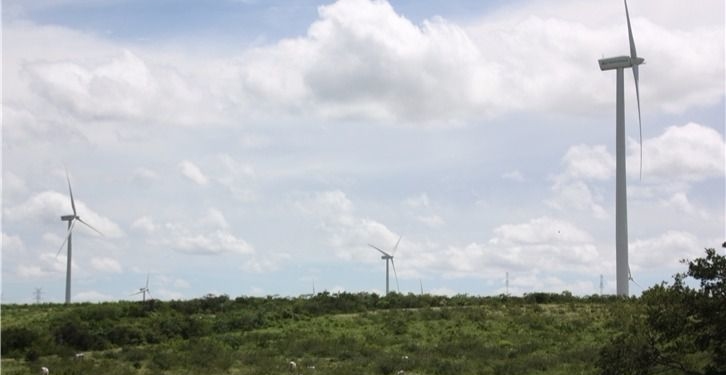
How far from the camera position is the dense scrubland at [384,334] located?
37.5 m

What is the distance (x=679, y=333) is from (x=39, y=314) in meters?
46.4

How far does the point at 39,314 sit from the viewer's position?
6988 centimetres

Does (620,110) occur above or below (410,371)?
above

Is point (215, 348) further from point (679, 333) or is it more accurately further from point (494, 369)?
point (679, 333)

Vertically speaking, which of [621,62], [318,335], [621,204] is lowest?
[318,335]

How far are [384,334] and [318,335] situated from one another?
151 inches

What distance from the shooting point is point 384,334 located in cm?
6088

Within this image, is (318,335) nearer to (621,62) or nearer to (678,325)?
(678,325)

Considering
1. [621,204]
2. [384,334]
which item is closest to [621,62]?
[621,204]

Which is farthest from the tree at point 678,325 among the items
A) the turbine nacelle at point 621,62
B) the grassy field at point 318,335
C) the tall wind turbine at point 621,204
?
the turbine nacelle at point 621,62

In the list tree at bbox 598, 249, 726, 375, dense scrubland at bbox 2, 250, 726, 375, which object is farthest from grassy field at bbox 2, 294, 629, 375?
tree at bbox 598, 249, 726, 375

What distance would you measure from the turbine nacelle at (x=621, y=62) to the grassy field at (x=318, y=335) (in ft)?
75.6

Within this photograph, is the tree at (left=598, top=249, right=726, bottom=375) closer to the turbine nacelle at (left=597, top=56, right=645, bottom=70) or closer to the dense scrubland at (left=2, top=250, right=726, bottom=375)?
the dense scrubland at (left=2, top=250, right=726, bottom=375)

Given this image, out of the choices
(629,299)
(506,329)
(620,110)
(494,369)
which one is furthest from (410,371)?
(620,110)
